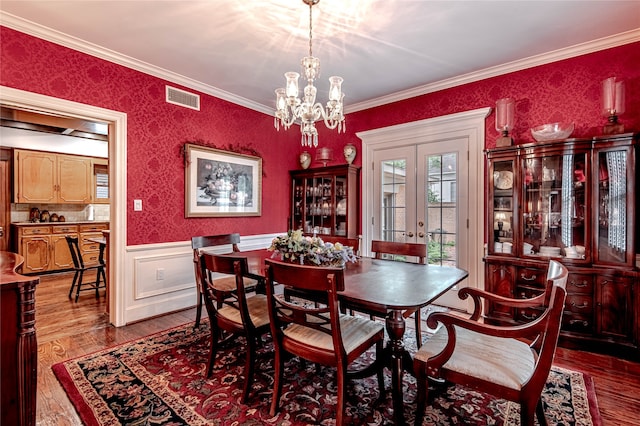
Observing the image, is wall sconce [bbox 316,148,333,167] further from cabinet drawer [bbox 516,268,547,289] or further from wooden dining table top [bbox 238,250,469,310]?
cabinet drawer [bbox 516,268,547,289]

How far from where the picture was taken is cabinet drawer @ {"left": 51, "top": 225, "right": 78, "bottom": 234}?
5566mm

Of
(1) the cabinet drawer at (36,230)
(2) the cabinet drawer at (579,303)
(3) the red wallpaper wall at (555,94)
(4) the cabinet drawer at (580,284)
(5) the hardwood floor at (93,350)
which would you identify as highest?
(3) the red wallpaper wall at (555,94)

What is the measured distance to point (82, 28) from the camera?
2602 mm

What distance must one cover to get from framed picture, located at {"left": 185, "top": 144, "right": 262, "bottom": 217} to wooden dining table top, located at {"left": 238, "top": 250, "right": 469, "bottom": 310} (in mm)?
1668

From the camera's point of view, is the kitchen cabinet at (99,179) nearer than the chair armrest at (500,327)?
No

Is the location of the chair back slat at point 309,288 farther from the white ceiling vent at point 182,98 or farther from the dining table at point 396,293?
the white ceiling vent at point 182,98

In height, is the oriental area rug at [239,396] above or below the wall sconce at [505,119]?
below

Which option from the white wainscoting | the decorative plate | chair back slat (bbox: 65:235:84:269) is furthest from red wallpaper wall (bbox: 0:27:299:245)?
the decorative plate

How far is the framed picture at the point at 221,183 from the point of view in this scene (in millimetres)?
3730

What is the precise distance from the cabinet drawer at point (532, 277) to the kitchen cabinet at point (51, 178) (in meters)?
7.43

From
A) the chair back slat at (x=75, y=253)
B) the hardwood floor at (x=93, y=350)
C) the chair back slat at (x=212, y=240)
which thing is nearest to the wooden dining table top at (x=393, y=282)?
the chair back slat at (x=212, y=240)

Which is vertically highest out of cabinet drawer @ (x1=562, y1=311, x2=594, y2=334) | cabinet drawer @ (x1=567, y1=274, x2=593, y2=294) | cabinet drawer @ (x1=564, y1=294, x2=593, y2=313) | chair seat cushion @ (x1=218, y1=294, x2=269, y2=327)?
cabinet drawer @ (x1=567, y1=274, x2=593, y2=294)

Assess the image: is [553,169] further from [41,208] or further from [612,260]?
[41,208]

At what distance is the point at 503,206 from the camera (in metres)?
3.11
